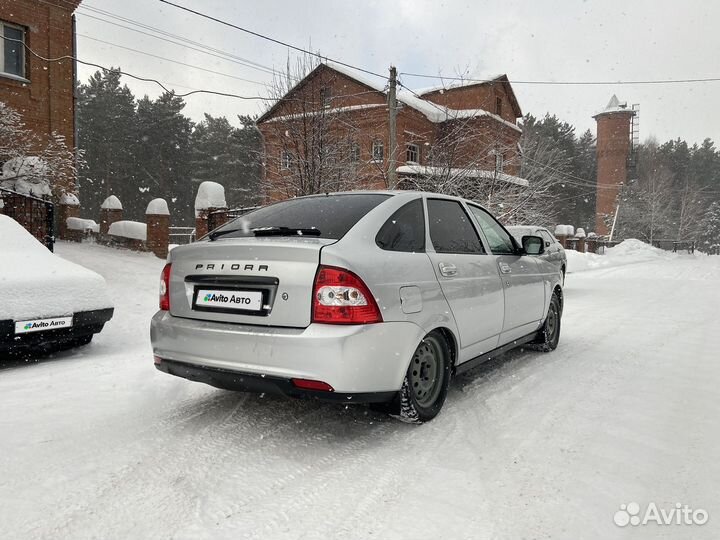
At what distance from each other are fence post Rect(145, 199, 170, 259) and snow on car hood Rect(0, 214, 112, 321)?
8.81 m

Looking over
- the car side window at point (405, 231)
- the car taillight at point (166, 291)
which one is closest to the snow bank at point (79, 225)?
the car taillight at point (166, 291)

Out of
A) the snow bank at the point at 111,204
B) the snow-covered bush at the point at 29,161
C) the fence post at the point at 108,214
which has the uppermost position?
the snow-covered bush at the point at 29,161

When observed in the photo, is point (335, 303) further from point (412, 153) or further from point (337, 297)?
point (412, 153)

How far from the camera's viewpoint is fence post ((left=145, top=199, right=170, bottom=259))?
14.0m

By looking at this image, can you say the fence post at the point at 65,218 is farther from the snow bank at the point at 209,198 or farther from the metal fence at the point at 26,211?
the snow bank at the point at 209,198

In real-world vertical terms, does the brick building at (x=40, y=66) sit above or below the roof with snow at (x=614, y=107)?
below

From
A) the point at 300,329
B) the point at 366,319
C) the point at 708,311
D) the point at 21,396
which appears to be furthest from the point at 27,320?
the point at 708,311

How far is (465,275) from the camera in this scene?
11.7 ft

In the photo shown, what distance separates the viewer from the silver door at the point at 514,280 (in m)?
4.23

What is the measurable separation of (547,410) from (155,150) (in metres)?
49.1

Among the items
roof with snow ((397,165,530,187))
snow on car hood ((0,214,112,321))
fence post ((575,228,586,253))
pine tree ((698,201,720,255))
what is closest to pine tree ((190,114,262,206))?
fence post ((575,228,586,253))

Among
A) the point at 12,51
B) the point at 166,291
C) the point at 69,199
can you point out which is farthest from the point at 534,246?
the point at 12,51

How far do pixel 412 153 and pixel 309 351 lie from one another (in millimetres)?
27443

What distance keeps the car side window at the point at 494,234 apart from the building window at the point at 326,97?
10197 mm
